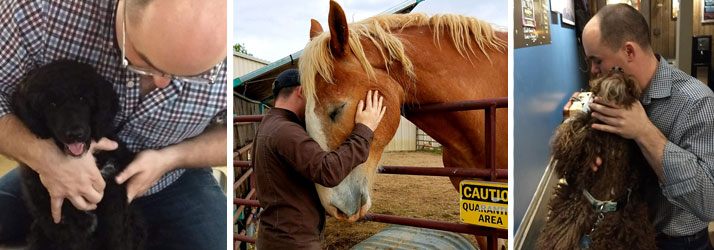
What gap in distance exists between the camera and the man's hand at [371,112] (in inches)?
50.6

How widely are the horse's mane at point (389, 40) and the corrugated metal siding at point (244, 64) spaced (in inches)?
14.3

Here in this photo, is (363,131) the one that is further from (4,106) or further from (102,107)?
(4,106)

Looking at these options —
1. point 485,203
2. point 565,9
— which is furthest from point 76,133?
point 565,9

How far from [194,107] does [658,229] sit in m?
1.26

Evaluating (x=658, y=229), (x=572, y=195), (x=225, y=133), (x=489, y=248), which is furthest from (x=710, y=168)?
(x=225, y=133)

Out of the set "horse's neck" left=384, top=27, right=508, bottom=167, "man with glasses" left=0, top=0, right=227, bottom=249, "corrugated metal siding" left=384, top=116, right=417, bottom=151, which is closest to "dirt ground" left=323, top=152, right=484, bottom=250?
"corrugated metal siding" left=384, top=116, right=417, bottom=151

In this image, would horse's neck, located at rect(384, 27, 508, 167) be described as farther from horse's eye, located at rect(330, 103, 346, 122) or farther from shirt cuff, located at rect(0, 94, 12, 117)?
shirt cuff, located at rect(0, 94, 12, 117)

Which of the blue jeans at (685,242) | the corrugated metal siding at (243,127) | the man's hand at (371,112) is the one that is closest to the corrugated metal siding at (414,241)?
the corrugated metal siding at (243,127)

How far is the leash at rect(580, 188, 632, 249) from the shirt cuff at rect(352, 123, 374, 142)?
564 millimetres

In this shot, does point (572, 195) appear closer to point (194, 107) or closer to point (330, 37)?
point (330, 37)

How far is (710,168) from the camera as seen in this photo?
0.95 metres

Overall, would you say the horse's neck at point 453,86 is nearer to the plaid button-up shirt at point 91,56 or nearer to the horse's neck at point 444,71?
the horse's neck at point 444,71

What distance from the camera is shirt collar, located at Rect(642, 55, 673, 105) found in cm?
96

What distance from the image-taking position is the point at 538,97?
4.09 ft
